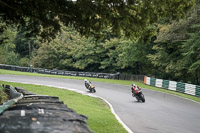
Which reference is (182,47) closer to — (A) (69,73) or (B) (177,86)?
(B) (177,86)

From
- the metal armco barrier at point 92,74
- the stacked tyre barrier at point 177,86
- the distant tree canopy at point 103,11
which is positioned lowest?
the stacked tyre barrier at point 177,86

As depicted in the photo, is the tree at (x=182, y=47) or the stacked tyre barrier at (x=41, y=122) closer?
the stacked tyre barrier at (x=41, y=122)

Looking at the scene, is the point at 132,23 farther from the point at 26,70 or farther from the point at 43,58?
the point at 43,58

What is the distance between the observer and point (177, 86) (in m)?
30.0

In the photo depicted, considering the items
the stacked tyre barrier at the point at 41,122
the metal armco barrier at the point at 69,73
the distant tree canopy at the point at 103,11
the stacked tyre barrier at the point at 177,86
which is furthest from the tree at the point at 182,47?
the stacked tyre barrier at the point at 41,122

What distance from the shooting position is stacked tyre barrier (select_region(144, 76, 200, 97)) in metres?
26.9

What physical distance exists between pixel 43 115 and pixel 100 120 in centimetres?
621

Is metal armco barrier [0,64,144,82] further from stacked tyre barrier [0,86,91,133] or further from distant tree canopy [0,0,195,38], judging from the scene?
stacked tyre barrier [0,86,91,133]

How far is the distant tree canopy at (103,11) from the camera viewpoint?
9898 mm

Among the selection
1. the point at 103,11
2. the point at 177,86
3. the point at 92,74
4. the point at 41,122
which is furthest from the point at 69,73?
the point at 41,122

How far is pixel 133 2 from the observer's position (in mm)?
9961

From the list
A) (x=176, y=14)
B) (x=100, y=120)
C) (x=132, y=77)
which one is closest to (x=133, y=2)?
(x=176, y=14)

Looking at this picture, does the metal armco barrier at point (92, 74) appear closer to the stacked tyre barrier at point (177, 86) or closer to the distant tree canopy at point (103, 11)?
the stacked tyre barrier at point (177, 86)

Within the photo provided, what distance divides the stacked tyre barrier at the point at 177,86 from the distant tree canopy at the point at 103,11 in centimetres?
1747
